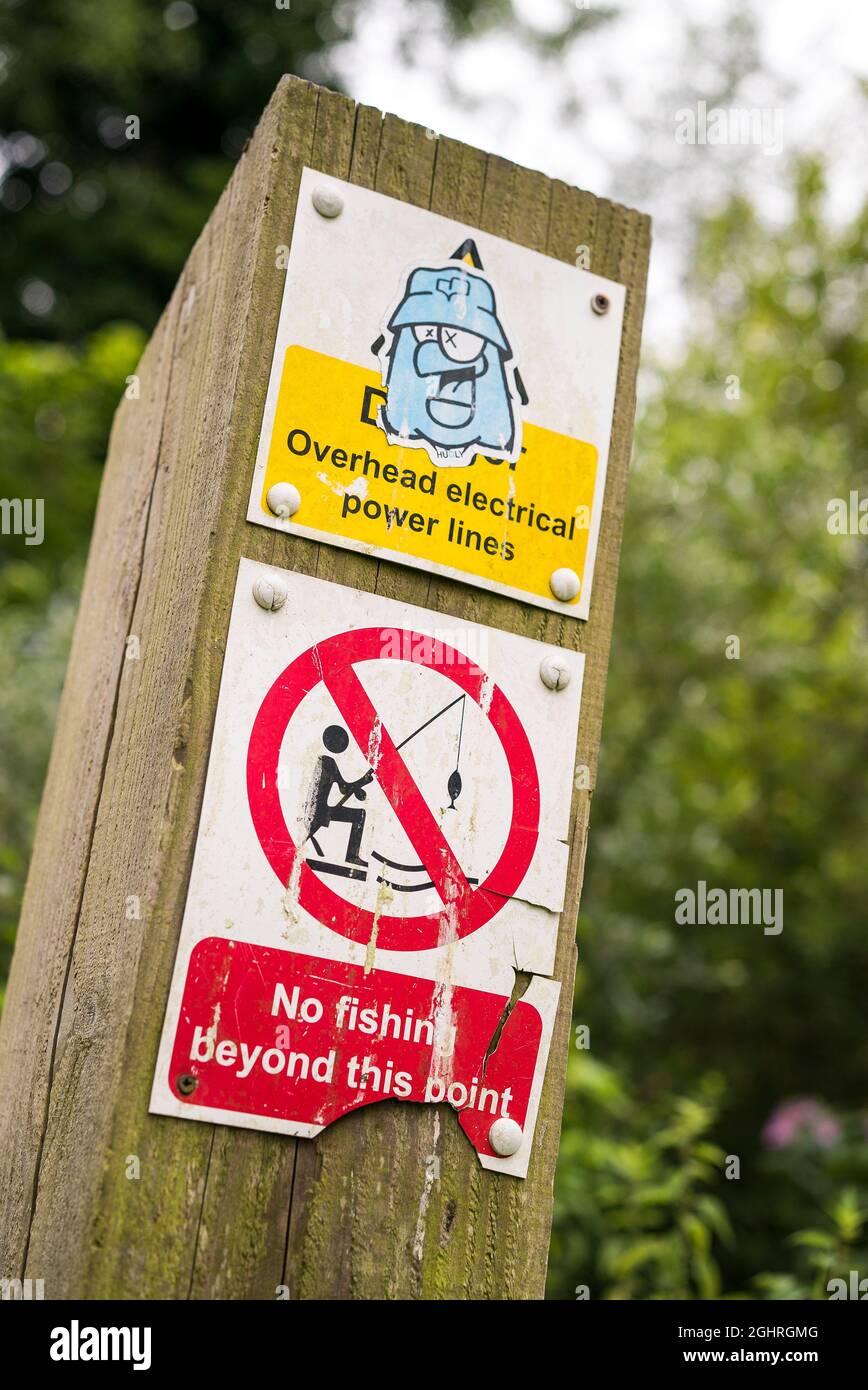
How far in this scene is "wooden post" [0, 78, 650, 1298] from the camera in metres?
1.33

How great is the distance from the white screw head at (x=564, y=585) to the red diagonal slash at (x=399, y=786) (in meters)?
0.29

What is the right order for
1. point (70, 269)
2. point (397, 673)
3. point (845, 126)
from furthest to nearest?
1. point (70, 269)
2. point (845, 126)
3. point (397, 673)

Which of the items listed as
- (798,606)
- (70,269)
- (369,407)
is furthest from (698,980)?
(70,269)

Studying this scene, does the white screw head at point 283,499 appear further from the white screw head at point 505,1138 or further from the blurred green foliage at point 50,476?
the blurred green foliage at point 50,476

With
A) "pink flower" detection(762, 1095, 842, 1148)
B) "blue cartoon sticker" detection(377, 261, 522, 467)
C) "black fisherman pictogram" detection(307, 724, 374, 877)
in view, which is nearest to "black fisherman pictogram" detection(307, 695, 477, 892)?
"black fisherman pictogram" detection(307, 724, 374, 877)

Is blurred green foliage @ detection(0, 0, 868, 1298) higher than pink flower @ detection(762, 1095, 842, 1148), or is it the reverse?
blurred green foliage @ detection(0, 0, 868, 1298)

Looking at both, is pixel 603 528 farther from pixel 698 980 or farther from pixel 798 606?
pixel 798 606

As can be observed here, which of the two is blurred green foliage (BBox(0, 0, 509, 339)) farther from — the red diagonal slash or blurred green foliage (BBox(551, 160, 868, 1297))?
the red diagonal slash

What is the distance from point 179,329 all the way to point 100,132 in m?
9.70

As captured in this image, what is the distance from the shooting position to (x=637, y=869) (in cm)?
551

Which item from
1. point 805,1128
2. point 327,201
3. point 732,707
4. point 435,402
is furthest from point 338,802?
point 732,707

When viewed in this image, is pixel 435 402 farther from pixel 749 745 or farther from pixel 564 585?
pixel 749 745

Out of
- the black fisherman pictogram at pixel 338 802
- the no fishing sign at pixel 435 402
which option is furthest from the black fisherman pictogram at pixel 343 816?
the no fishing sign at pixel 435 402

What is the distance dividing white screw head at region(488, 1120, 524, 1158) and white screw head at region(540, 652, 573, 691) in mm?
514
